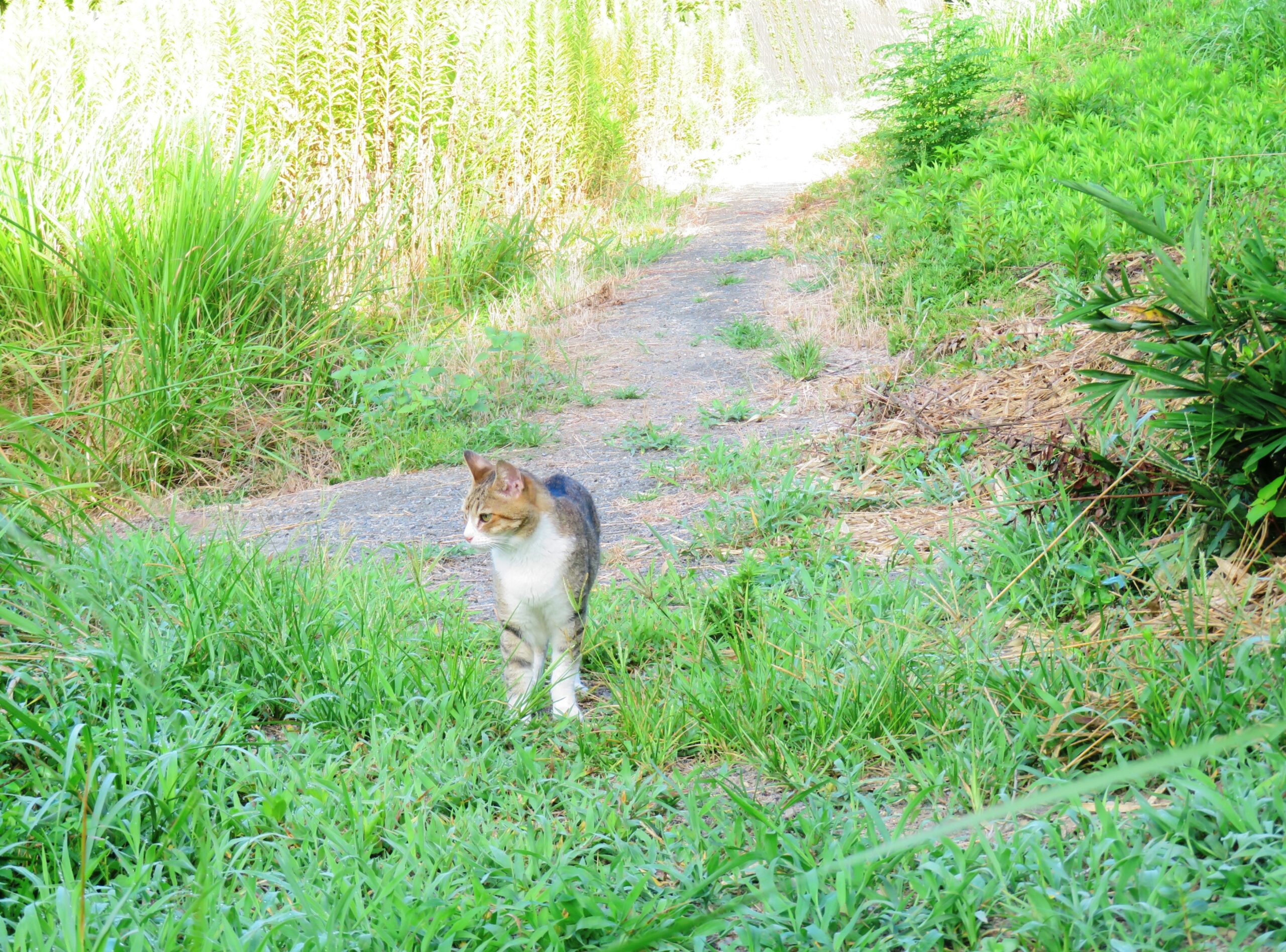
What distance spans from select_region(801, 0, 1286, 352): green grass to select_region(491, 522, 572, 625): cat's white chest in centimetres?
341

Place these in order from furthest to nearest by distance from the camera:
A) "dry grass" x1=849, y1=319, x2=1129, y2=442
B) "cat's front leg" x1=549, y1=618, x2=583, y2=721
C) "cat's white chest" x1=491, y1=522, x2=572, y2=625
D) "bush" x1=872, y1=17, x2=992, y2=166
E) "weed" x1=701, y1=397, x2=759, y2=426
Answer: "bush" x1=872, y1=17, x2=992, y2=166
"weed" x1=701, y1=397, x2=759, y2=426
"dry grass" x1=849, y1=319, x2=1129, y2=442
"cat's white chest" x1=491, y1=522, x2=572, y2=625
"cat's front leg" x1=549, y1=618, x2=583, y2=721

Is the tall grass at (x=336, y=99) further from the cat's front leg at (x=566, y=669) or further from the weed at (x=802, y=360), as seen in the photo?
the cat's front leg at (x=566, y=669)

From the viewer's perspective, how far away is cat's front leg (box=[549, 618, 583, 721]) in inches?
113

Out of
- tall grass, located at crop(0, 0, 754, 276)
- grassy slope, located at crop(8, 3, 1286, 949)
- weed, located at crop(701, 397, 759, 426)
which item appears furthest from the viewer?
weed, located at crop(701, 397, 759, 426)

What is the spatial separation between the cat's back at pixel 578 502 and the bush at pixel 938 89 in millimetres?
5652

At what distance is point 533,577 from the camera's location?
2986 millimetres

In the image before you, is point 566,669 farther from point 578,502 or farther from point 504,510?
point 578,502

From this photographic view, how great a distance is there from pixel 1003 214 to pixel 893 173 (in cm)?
285

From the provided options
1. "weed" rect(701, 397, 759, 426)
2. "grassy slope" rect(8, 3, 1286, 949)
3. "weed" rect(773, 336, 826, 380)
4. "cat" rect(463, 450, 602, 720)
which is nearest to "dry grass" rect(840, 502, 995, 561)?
"grassy slope" rect(8, 3, 1286, 949)

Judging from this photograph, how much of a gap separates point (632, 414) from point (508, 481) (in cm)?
315

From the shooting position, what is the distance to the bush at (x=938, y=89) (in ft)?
26.9

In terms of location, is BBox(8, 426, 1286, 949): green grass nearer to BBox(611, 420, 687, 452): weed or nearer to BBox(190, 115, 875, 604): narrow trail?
BBox(190, 115, 875, 604): narrow trail

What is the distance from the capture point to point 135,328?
5.10 metres

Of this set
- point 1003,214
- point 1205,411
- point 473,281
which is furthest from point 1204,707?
point 473,281
